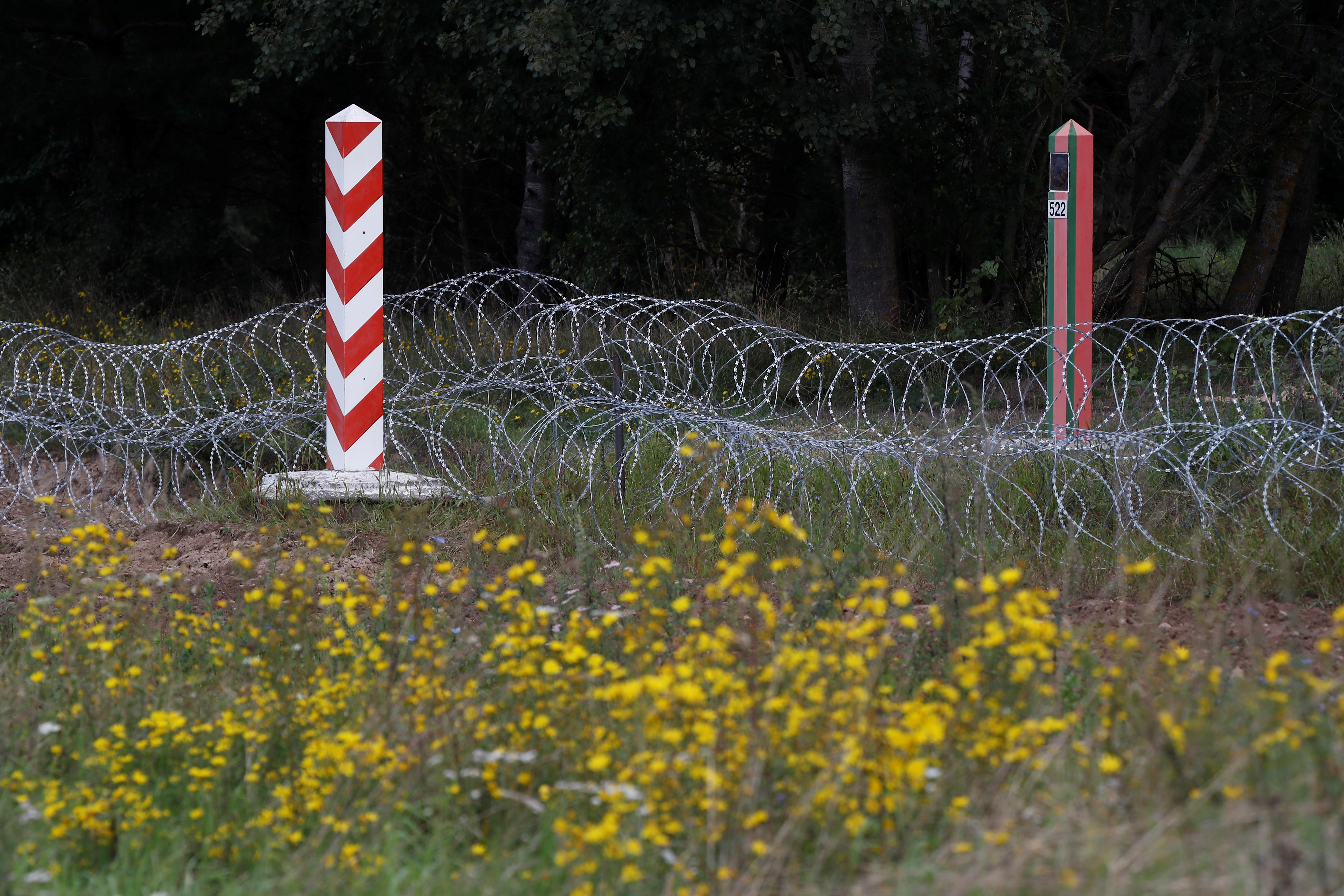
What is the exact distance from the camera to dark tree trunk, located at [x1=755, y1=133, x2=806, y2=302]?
13.7 m

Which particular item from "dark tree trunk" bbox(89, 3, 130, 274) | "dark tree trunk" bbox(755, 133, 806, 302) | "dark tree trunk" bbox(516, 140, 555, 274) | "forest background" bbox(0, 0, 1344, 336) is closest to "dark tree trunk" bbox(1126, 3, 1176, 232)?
"forest background" bbox(0, 0, 1344, 336)

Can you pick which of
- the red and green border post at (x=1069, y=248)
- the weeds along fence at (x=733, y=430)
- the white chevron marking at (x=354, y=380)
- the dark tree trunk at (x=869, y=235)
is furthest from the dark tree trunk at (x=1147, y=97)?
the white chevron marking at (x=354, y=380)

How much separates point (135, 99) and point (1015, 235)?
1123 centimetres

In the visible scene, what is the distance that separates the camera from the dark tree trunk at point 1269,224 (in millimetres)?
10648

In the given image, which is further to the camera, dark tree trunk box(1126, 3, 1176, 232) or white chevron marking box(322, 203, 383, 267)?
dark tree trunk box(1126, 3, 1176, 232)

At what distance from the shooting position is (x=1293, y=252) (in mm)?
11375

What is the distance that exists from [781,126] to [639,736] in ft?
35.5

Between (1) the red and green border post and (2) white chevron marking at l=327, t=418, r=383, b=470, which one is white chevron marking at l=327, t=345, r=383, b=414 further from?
(1) the red and green border post

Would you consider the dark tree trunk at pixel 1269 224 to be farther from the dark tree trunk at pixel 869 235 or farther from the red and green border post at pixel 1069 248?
the red and green border post at pixel 1069 248

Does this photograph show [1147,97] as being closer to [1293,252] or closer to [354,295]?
[1293,252]

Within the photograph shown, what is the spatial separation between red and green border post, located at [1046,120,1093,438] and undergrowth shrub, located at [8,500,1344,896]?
277 centimetres

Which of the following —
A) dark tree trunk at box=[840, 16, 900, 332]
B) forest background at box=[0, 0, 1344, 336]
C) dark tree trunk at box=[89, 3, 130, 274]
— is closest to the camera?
forest background at box=[0, 0, 1344, 336]

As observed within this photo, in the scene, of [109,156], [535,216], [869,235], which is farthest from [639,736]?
[109,156]

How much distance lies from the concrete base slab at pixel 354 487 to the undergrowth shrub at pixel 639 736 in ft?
6.71
